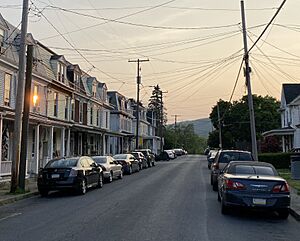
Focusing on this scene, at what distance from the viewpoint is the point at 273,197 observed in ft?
38.2

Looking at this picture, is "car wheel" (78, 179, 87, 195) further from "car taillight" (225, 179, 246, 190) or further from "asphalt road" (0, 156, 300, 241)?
"car taillight" (225, 179, 246, 190)

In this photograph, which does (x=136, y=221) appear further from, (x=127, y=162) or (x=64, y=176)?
(x=127, y=162)

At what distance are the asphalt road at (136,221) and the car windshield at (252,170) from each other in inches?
46.2

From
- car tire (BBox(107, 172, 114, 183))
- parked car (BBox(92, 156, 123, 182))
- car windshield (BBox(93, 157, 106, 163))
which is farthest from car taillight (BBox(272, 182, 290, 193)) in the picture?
car windshield (BBox(93, 157, 106, 163))

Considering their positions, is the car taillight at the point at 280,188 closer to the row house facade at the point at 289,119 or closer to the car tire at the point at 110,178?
the car tire at the point at 110,178

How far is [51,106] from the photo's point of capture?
→ 1289 inches

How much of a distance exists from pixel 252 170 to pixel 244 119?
57424 mm

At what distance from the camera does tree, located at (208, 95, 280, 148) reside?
69.8 m

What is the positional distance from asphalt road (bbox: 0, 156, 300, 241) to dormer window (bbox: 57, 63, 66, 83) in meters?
19.4

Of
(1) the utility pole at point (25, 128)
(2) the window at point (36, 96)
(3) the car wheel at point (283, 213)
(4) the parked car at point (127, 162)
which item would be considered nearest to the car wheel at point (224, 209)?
(3) the car wheel at point (283, 213)

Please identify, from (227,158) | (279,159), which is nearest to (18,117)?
(227,158)

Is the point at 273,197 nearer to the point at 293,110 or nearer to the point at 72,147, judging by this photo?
the point at 72,147

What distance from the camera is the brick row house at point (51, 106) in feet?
81.5

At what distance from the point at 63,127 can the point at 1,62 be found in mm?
9489
